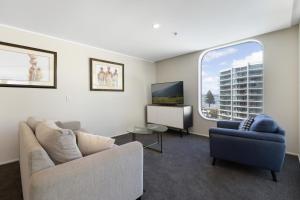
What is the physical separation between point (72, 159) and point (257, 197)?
2013mm

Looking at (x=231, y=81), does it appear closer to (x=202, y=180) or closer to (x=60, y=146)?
(x=202, y=180)

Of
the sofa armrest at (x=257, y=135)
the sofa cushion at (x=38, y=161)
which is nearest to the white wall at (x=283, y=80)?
the sofa armrest at (x=257, y=135)

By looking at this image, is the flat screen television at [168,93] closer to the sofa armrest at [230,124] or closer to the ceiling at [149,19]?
the ceiling at [149,19]

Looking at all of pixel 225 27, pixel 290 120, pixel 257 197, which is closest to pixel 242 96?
pixel 290 120

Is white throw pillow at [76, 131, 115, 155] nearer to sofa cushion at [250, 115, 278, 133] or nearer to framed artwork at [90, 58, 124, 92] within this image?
sofa cushion at [250, 115, 278, 133]

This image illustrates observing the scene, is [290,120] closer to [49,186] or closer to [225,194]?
[225,194]

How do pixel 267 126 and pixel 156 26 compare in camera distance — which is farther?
pixel 156 26

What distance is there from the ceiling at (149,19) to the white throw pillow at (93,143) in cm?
174

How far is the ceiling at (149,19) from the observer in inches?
79.3

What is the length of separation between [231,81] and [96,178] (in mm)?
3653

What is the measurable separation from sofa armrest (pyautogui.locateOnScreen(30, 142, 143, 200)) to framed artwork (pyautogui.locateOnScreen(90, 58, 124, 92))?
8.65ft

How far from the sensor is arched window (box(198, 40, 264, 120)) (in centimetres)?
325

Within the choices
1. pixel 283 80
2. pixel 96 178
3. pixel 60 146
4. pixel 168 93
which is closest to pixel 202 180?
pixel 96 178

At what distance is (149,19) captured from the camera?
7.81ft
